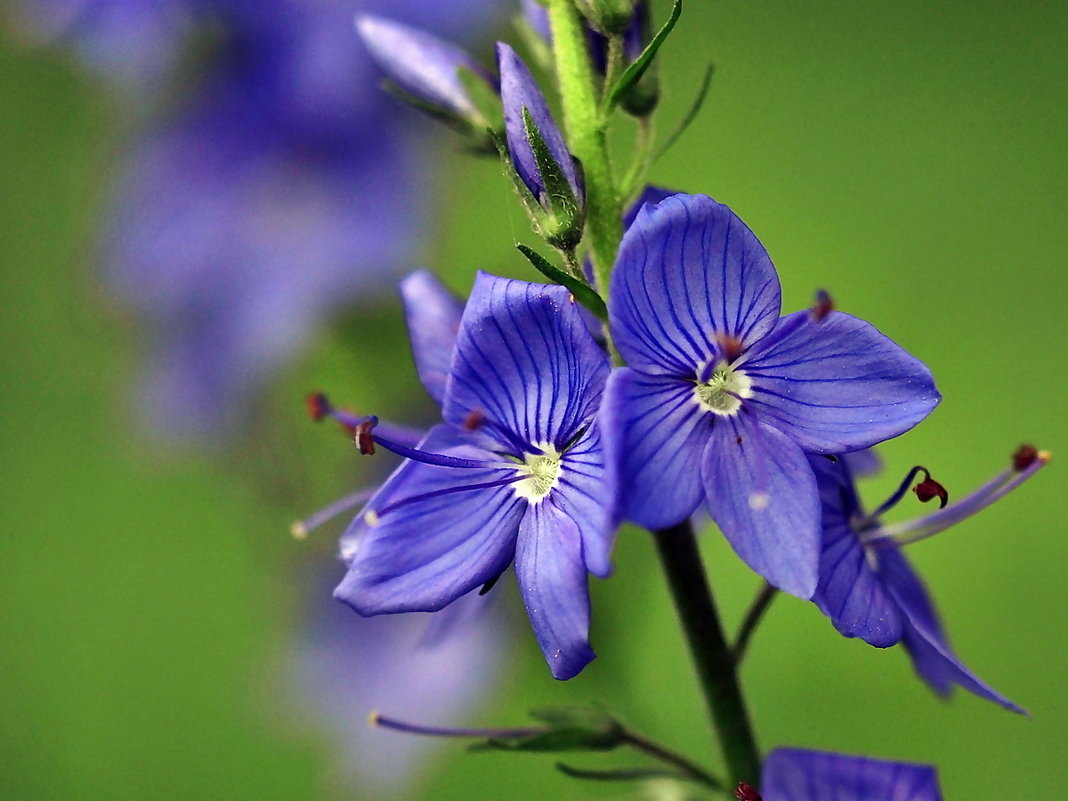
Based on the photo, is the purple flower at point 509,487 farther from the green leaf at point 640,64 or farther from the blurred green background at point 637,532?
the blurred green background at point 637,532

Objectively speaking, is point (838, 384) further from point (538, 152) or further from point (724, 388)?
point (538, 152)

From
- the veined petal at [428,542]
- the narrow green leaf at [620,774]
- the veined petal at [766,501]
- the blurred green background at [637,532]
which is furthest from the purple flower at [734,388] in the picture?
the blurred green background at [637,532]

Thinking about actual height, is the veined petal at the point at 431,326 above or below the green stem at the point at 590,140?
below

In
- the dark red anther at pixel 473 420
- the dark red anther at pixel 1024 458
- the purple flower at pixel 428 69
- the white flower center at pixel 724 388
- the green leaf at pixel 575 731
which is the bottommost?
the green leaf at pixel 575 731

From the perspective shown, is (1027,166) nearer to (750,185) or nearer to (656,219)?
(750,185)

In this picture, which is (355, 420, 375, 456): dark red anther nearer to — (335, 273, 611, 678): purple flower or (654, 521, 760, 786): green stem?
(335, 273, 611, 678): purple flower

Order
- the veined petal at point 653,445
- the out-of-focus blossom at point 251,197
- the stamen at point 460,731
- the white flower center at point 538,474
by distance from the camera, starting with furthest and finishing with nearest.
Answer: the out-of-focus blossom at point 251,197 < the stamen at point 460,731 < the white flower center at point 538,474 < the veined petal at point 653,445

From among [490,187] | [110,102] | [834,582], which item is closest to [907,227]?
[490,187]
